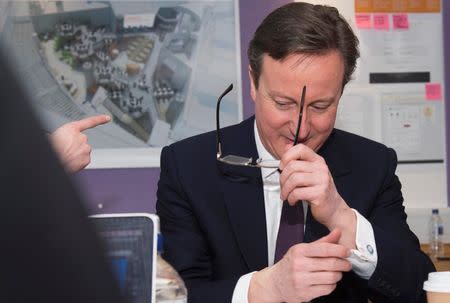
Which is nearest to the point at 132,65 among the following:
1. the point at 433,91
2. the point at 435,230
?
the point at 433,91

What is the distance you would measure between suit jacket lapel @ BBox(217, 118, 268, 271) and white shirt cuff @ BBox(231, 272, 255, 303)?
0.22 m

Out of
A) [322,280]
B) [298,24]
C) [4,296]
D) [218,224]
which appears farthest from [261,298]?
[4,296]

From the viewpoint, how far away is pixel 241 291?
1.64 metres

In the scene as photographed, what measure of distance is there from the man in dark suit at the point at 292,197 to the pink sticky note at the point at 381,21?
180cm

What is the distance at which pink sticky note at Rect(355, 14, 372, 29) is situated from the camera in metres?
3.74

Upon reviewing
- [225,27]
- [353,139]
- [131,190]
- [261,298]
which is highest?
[225,27]

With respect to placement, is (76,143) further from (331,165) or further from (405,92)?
(405,92)

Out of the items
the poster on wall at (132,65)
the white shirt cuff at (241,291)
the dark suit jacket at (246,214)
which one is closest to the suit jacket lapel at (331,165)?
the dark suit jacket at (246,214)

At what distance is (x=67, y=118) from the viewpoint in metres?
3.59

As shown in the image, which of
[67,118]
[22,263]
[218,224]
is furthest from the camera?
[67,118]

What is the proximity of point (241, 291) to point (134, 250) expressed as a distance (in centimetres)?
55

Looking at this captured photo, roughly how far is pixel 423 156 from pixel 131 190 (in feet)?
4.97

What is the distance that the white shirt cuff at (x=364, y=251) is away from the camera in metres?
1.67

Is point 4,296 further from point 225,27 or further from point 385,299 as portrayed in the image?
point 225,27
